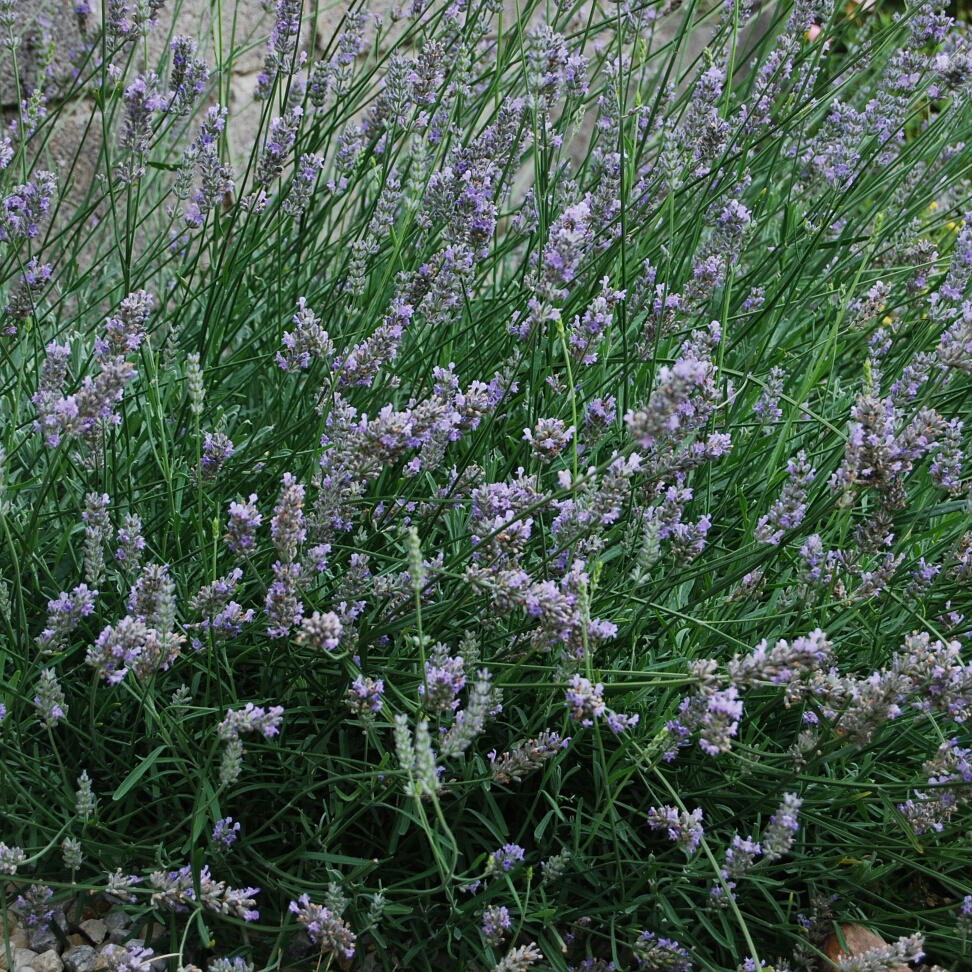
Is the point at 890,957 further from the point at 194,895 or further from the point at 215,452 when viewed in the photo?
the point at 215,452

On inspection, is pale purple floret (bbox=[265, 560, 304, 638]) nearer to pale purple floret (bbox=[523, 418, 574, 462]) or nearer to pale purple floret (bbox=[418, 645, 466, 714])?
pale purple floret (bbox=[418, 645, 466, 714])

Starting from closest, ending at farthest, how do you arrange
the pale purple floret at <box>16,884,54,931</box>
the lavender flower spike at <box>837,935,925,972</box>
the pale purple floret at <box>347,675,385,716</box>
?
the lavender flower spike at <box>837,935,925,972</box> < the pale purple floret at <box>347,675,385,716</box> < the pale purple floret at <box>16,884,54,931</box>

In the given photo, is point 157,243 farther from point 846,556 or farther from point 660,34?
point 660,34

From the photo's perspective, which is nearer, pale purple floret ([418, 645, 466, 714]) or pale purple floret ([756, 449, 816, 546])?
pale purple floret ([418, 645, 466, 714])

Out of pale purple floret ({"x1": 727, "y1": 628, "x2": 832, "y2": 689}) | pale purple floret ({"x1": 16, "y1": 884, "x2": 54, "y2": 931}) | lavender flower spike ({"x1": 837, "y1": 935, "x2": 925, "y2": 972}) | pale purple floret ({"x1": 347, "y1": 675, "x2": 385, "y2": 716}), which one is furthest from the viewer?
pale purple floret ({"x1": 16, "y1": 884, "x2": 54, "y2": 931})

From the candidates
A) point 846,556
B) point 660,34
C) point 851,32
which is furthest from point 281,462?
point 851,32

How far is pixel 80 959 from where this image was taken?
1621mm

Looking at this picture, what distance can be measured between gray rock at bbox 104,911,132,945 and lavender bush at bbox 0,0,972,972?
0.03 metres

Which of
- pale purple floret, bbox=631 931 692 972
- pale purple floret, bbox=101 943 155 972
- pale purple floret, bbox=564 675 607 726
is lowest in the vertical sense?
pale purple floret, bbox=101 943 155 972

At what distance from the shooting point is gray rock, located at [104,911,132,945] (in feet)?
5.52

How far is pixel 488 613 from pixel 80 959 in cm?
82

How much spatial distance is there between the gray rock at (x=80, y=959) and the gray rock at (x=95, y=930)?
0.05 meters

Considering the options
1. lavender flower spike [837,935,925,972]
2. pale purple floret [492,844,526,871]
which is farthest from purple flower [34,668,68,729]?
lavender flower spike [837,935,925,972]

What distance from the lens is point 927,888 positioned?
1.92 m
